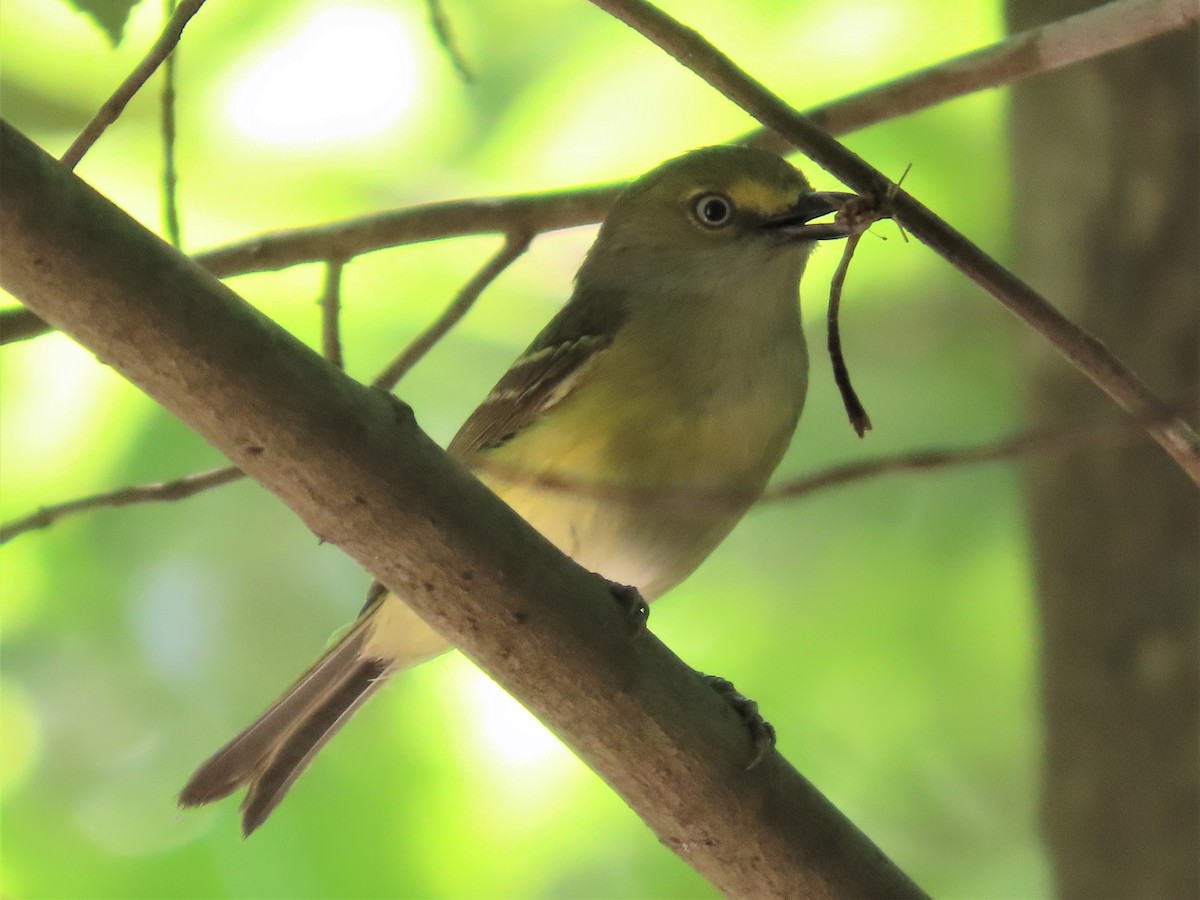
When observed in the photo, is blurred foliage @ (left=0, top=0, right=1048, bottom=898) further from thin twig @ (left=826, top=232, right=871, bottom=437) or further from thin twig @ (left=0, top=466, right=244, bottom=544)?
thin twig @ (left=826, top=232, right=871, bottom=437)

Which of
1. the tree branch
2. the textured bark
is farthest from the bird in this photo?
the textured bark

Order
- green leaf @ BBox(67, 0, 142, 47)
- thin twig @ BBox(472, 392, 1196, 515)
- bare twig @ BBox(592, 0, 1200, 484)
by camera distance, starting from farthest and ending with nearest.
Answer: green leaf @ BBox(67, 0, 142, 47), bare twig @ BBox(592, 0, 1200, 484), thin twig @ BBox(472, 392, 1196, 515)

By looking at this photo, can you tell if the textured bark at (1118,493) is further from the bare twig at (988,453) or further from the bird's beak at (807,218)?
the bare twig at (988,453)

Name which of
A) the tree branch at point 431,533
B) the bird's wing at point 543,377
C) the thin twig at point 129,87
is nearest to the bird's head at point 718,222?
the bird's wing at point 543,377

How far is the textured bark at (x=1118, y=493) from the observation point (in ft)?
14.6

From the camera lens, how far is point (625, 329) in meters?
3.63

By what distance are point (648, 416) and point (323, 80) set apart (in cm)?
251

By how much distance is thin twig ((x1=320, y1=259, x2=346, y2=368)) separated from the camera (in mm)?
3029

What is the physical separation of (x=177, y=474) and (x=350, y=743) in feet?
3.56

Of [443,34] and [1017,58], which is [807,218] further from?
[443,34]

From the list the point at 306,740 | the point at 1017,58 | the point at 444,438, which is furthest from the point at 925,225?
the point at 444,438

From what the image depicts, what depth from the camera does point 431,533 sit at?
2066 mm

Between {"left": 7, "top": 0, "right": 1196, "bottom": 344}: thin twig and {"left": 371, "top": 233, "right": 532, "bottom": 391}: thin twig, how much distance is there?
0.15ft

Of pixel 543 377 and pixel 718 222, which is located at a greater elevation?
pixel 718 222
